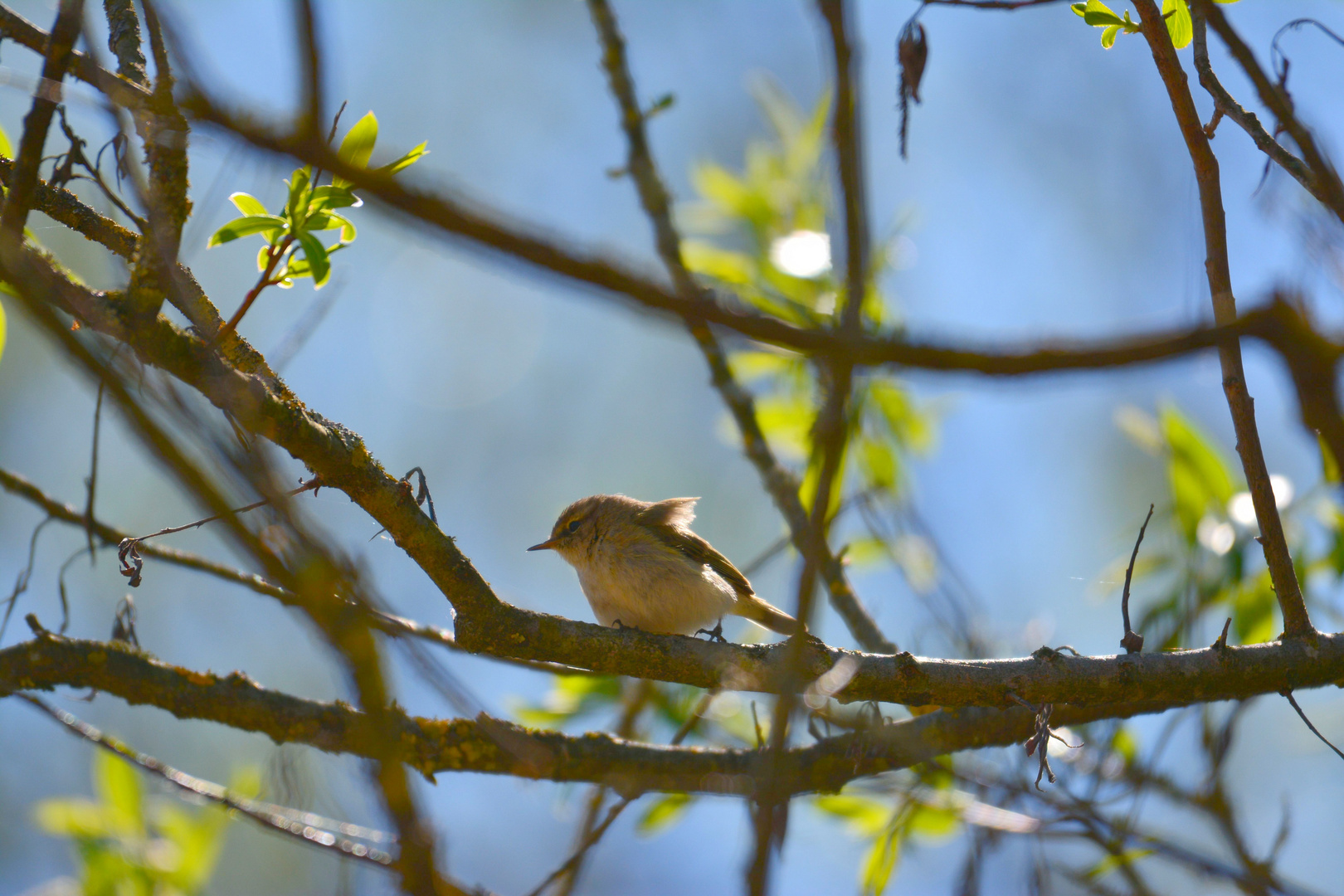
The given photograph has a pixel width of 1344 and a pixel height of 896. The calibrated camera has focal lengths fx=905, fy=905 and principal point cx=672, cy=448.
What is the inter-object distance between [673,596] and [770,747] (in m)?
2.89

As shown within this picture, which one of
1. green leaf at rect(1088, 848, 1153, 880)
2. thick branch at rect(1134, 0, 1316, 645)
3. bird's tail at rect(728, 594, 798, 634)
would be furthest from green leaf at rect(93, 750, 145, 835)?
thick branch at rect(1134, 0, 1316, 645)

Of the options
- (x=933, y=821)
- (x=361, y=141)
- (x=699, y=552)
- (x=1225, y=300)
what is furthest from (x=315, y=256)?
(x=933, y=821)

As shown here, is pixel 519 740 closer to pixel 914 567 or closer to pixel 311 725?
pixel 311 725

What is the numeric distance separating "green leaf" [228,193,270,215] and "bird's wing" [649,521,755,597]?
8.12 ft

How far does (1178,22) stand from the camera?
7.48 feet

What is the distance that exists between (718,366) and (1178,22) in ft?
6.61

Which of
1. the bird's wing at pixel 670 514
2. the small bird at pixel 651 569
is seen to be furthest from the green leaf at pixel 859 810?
the bird's wing at pixel 670 514

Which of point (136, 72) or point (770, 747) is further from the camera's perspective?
point (136, 72)

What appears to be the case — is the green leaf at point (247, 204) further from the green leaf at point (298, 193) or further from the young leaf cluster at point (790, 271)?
the young leaf cluster at point (790, 271)

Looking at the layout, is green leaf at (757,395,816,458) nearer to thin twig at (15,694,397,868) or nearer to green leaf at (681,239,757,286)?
green leaf at (681,239,757,286)

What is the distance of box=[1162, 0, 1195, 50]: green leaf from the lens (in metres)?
2.21

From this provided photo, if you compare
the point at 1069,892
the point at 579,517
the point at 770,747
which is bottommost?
the point at 770,747

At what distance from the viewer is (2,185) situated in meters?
2.14

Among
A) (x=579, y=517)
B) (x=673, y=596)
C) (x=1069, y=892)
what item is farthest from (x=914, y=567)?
(x=1069, y=892)
